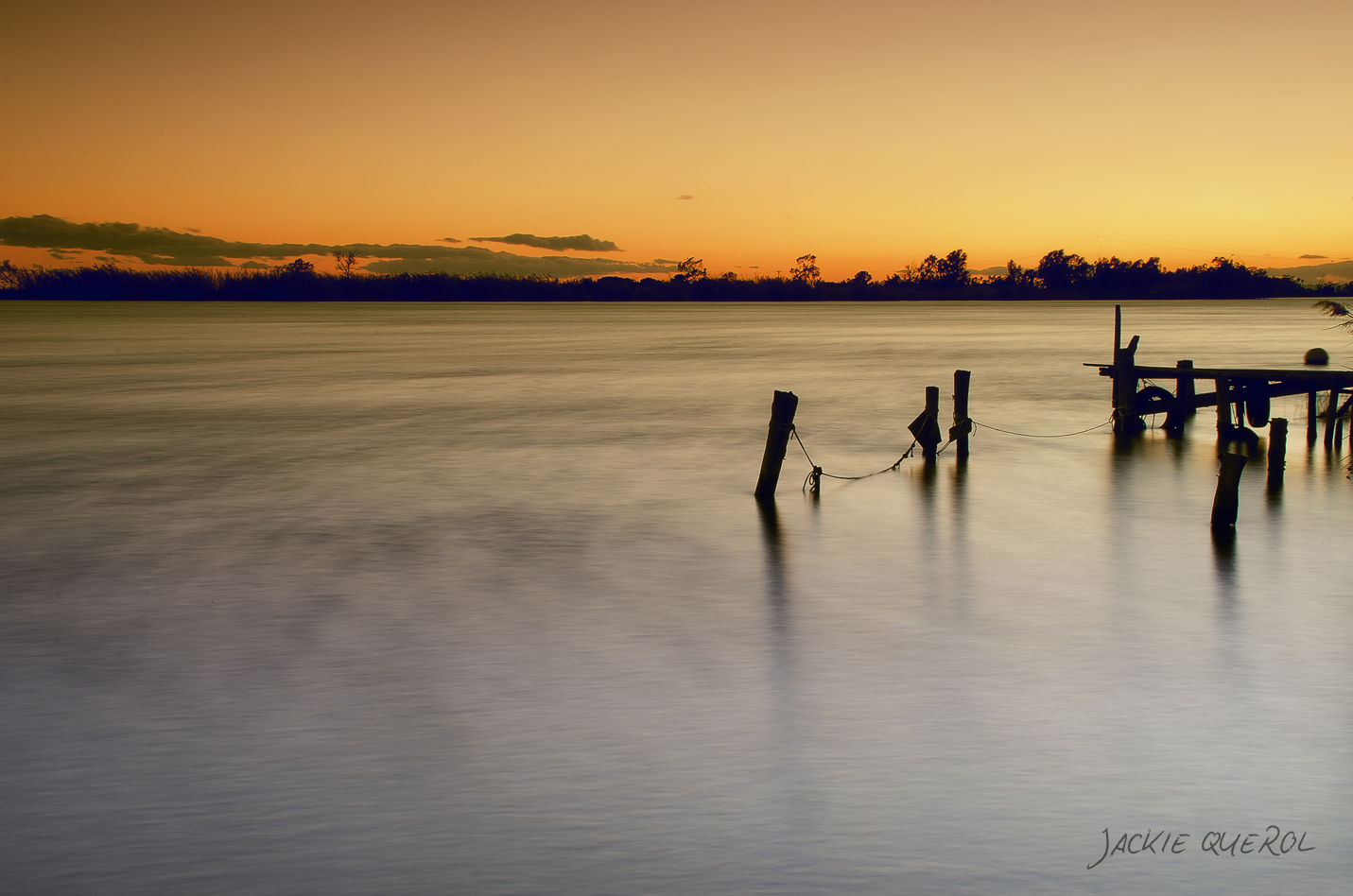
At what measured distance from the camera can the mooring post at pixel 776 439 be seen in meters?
15.8

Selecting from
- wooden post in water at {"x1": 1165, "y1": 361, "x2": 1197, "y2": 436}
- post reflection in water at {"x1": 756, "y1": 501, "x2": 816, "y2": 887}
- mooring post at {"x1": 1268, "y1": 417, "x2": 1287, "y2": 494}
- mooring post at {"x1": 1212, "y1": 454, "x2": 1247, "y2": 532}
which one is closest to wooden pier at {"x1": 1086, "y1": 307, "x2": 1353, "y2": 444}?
wooden post in water at {"x1": 1165, "y1": 361, "x2": 1197, "y2": 436}

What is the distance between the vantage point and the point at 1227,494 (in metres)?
15.3

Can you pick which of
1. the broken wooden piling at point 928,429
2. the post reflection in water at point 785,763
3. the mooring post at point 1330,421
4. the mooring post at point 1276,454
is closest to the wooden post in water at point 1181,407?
the mooring post at point 1330,421

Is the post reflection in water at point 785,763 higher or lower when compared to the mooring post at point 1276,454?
lower

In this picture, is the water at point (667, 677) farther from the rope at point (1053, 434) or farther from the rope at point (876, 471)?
the rope at point (1053, 434)

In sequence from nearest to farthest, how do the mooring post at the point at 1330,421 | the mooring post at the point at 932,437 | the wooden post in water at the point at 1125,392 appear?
the mooring post at the point at 932,437 → the mooring post at the point at 1330,421 → the wooden post in water at the point at 1125,392

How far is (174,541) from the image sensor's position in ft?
52.9

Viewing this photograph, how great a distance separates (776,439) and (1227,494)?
624cm

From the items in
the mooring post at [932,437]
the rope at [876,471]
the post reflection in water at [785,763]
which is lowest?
the post reflection in water at [785,763]

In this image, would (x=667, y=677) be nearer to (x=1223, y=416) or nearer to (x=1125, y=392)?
(x=1125, y=392)

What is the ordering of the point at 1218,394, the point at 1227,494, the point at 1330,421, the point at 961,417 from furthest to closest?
the point at 1330,421 < the point at 1218,394 < the point at 961,417 < the point at 1227,494

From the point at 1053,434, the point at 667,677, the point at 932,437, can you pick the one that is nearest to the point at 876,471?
the point at 932,437

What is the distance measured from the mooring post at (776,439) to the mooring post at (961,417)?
16.0 feet

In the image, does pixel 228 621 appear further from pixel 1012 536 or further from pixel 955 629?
pixel 1012 536
